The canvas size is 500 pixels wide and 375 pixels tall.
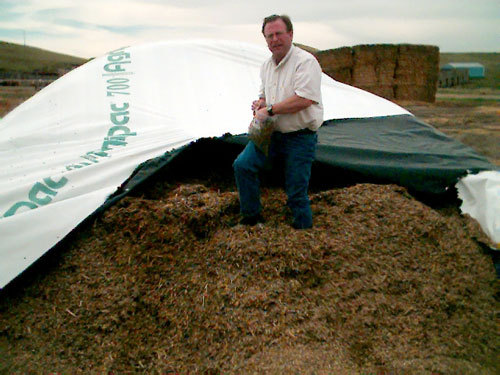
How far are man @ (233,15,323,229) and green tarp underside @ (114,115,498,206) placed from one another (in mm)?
567

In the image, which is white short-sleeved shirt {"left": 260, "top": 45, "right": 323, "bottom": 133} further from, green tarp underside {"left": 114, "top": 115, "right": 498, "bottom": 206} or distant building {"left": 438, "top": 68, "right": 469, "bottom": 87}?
distant building {"left": 438, "top": 68, "right": 469, "bottom": 87}

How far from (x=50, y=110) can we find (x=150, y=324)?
7.19 feet

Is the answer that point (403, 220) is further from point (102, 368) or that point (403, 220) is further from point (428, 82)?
point (428, 82)

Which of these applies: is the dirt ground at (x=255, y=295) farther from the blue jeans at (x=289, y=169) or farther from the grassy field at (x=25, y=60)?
the grassy field at (x=25, y=60)

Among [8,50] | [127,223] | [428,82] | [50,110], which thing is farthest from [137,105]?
[8,50]

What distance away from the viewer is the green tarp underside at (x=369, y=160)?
3014 mm

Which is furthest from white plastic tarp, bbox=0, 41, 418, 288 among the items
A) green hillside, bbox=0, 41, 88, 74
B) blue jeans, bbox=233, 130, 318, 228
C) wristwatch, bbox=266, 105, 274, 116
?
green hillside, bbox=0, 41, 88, 74

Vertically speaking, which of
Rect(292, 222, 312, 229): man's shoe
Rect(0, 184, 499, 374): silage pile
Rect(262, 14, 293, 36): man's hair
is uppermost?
Rect(262, 14, 293, 36): man's hair

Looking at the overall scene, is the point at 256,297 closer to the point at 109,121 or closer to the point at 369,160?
the point at 369,160

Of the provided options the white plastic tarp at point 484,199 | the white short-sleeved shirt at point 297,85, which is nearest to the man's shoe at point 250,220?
the white short-sleeved shirt at point 297,85

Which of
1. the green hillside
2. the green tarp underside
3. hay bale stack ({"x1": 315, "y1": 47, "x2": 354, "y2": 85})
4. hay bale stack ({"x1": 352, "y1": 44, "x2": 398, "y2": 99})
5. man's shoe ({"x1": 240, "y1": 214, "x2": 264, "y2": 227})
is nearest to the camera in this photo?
man's shoe ({"x1": 240, "y1": 214, "x2": 264, "y2": 227})

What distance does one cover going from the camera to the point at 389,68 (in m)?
8.64

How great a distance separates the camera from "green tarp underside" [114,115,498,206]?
301 centimetres

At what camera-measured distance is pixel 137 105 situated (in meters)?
3.45
